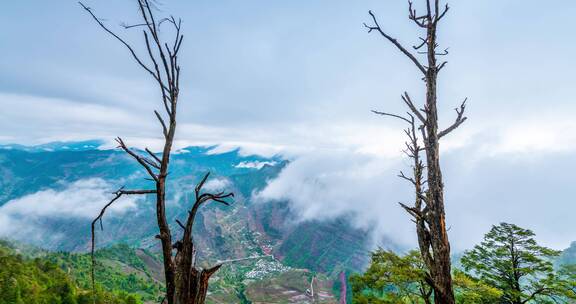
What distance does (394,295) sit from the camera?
15867 mm

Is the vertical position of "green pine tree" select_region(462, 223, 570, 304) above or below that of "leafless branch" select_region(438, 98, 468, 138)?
below

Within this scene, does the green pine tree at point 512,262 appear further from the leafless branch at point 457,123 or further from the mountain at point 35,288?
the mountain at point 35,288

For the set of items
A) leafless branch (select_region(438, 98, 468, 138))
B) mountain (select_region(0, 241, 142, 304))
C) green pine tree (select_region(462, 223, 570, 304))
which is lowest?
mountain (select_region(0, 241, 142, 304))

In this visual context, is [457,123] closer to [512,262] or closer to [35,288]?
[512,262]

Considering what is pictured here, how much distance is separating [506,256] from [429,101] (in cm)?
1959

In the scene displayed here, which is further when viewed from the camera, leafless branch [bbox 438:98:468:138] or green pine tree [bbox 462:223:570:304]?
green pine tree [bbox 462:223:570:304]

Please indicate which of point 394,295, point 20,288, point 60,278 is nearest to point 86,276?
point 60,278

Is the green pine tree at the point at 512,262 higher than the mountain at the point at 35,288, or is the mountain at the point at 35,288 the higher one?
the green pine tree at the point at 512,262

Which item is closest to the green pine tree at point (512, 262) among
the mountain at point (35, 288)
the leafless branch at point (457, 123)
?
the leafless branch at point (457, 123)

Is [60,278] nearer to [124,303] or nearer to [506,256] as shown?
[124,303]

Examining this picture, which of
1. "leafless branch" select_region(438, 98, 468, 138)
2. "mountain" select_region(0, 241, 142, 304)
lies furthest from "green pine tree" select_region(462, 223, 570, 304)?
"mountain" select_region(0, 241, 142, 304)

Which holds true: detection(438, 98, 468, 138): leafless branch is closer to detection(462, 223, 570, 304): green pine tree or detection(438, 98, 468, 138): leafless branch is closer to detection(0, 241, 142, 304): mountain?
detection(462, 223, 570, 304): green pine tree

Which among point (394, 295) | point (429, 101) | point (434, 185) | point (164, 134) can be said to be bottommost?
point (394, 295)

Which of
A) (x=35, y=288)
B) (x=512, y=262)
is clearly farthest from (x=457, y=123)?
(x=35, y=288)
